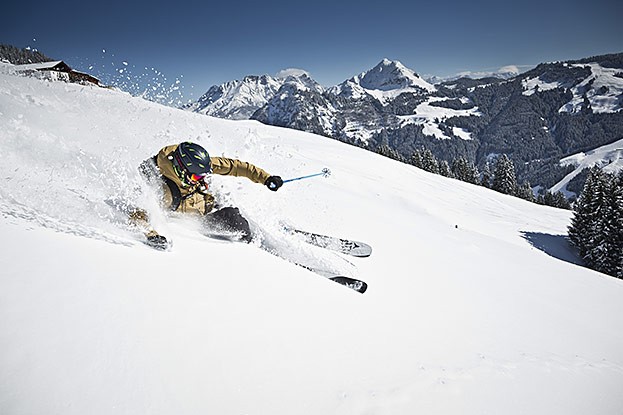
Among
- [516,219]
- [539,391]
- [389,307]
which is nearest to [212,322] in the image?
[389,307]

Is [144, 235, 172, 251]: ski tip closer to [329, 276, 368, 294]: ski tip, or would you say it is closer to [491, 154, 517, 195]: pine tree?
[329, 276, 368, 294]: ski tip

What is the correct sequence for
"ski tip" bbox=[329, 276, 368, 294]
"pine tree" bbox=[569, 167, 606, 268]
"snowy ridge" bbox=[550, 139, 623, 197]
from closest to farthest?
"ski tip" bbox=[329, 276, 368, 294], "pine tree" bbox=[569, 167, 606, 268], "snowy ridge" bbox=[550, 139, 623, 197]

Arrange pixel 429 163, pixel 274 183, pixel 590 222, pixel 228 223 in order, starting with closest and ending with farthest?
pixel 228 223 → pixel 274 183 → pixel 590 222 → pixel 429 163

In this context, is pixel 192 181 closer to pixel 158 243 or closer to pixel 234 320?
pixel 158 243

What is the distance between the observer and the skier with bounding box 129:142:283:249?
5.56 metres

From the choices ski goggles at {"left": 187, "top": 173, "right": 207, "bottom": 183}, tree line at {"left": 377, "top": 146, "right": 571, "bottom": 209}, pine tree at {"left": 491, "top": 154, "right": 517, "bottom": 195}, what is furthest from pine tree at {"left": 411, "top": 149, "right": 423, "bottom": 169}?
ski goggles at {"left": 187, "top": 173, "right": 207, "bottom": 183}

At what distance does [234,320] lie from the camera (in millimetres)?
3109

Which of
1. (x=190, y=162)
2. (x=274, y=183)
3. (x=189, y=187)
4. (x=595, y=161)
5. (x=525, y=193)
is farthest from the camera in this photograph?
(x=595, y=161)

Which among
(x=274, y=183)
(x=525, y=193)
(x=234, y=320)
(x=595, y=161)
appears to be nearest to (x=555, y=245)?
(x=274, y=183)

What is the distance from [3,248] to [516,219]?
30.6 m

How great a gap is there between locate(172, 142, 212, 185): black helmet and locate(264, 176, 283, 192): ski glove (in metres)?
1.60

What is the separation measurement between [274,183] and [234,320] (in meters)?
4.24

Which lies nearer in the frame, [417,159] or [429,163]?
[429,163]

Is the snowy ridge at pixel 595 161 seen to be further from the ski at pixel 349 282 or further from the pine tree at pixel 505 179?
the ski at pixel 349 282
